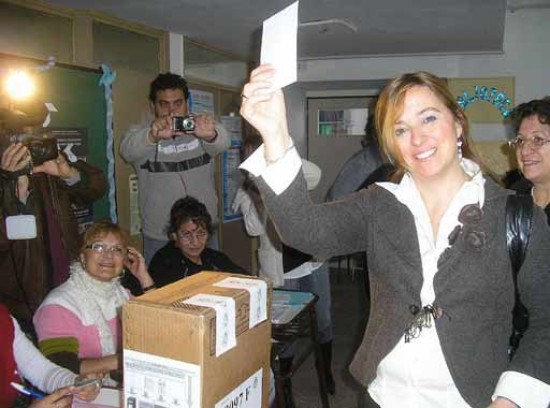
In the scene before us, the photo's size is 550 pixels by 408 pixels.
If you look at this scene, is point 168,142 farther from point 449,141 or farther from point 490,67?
point 490,67

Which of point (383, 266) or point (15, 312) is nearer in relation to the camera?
point (383, 266)

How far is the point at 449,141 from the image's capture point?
111cm

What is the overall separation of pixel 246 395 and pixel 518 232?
652 mm

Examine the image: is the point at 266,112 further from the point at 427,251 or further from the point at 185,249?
the point at 185,249

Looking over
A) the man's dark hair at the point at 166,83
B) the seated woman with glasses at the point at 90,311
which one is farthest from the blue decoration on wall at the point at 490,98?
the seated woman with glasses at the point at 90,311

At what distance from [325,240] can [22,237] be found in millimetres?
1506

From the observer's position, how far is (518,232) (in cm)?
102

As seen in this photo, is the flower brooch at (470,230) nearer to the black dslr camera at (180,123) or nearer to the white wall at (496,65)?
the black dslr camera at (180,123)

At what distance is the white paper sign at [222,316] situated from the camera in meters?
1.01

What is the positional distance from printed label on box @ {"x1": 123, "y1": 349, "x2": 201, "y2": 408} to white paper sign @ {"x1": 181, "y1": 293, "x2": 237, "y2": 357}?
7 cm

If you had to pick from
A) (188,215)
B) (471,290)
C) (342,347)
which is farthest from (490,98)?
(471,290)

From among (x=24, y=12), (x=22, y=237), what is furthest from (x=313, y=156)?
(x=22, y=237)

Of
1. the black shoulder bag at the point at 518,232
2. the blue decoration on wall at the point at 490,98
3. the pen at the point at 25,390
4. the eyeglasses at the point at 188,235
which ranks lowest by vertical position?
the pen at the point at 25,390

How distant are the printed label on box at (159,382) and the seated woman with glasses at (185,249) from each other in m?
1.54
